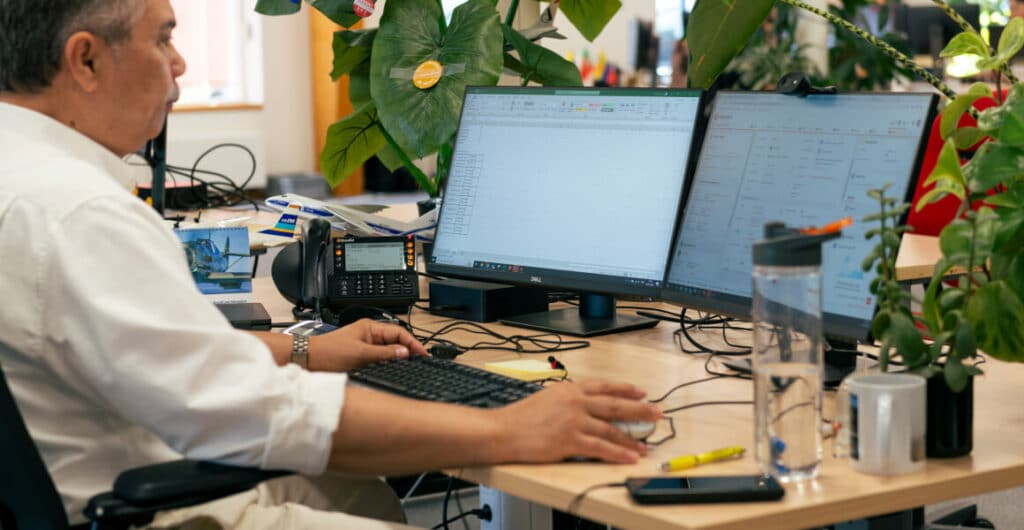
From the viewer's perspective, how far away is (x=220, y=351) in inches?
45.0

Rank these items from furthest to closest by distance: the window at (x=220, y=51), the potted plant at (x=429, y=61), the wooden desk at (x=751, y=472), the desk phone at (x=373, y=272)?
the window at (x=220, y=51) → the potted plant at (x=429, y=61) → the desk phone at (x=373, y=272) → the wooden desk at (x=751, y=472)

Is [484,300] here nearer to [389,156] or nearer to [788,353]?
[788,353]

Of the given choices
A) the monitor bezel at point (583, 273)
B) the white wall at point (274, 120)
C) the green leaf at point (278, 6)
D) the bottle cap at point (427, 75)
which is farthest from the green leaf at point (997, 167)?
the white wall at point (274, 120)

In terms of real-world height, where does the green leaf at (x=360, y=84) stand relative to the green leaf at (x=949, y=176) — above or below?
above

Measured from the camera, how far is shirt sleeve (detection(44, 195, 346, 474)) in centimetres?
112

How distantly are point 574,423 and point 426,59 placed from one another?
1.49m

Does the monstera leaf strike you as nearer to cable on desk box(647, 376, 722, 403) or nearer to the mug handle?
cable on desk box(647, 376, 722, 403)

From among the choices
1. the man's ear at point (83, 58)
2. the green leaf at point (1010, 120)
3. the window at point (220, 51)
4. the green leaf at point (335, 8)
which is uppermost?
the window at point (220, 51)

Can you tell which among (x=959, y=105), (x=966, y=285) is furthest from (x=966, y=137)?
(x=966, y=285)

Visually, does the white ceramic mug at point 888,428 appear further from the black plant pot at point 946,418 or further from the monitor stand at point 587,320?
the monitor stand at point 587,320

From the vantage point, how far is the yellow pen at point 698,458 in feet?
3.90

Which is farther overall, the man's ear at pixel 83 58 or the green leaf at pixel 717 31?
the green leaf at pixel 717 31

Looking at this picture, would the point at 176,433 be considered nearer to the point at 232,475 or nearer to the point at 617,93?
the point at 232,475

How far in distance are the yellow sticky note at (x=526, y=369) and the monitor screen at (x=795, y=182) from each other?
0.26 m
